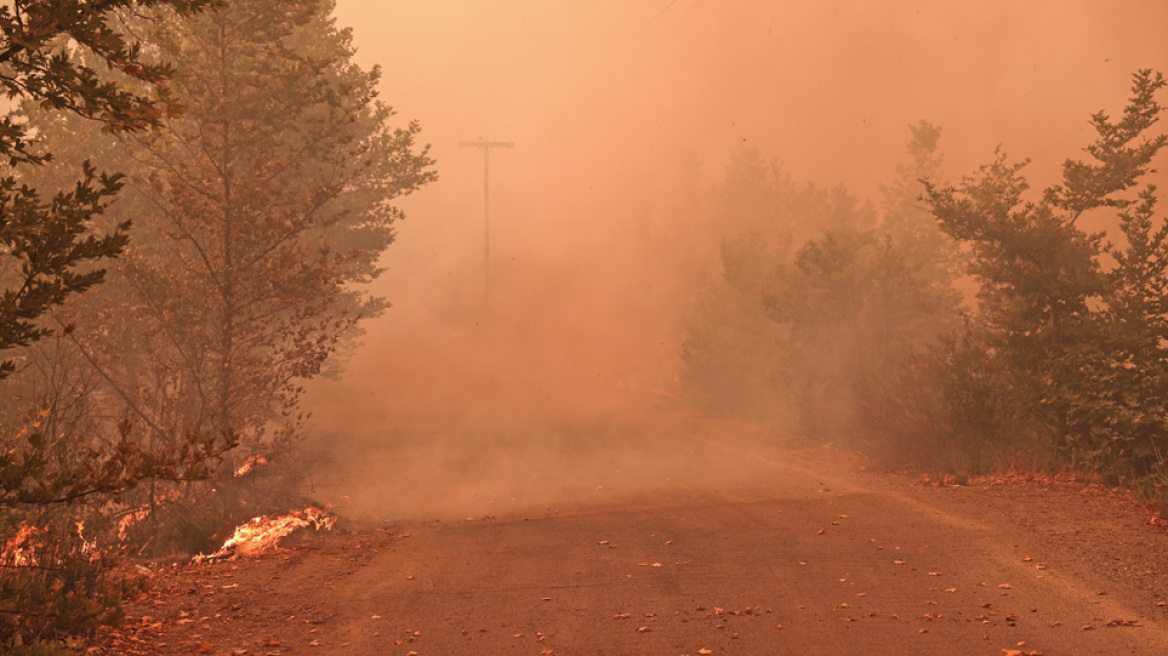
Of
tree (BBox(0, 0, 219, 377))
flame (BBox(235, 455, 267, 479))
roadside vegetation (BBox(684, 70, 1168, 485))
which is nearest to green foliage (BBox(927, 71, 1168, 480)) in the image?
roadside vegetation (BBox(684, 70, 1168, 485))

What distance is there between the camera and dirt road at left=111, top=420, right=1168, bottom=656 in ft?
21.9

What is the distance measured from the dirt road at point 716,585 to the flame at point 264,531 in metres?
0.37

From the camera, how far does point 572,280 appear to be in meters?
61.8

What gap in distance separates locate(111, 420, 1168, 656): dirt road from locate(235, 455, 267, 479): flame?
199cm

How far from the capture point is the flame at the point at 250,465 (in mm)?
12653

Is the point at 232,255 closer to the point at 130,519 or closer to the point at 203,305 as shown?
the point at 203,305

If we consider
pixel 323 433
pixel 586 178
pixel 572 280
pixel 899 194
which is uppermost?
pixel 586 178

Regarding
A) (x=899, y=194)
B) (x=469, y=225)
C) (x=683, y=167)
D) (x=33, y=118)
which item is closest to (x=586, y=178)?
(x=469, y=225)

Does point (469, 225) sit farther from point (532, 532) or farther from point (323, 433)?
point (532, 532)

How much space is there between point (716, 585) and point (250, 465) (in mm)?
8137

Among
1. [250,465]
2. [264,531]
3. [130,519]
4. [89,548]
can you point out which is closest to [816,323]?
[250,465]

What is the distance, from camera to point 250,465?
506 inches

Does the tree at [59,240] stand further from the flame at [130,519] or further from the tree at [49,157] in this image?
the flame at [130,519]

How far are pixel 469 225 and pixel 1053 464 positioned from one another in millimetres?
80330
